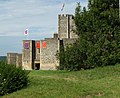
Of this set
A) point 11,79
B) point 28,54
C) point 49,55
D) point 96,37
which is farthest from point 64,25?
point 11,79

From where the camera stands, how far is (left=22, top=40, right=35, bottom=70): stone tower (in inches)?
2208

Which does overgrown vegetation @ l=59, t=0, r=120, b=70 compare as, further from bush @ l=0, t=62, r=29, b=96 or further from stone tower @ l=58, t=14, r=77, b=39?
stone tower @ l=58, t=14, r=77, b=39

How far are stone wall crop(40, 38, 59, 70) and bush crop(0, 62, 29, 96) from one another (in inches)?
1366

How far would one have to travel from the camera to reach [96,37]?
30.7 metres

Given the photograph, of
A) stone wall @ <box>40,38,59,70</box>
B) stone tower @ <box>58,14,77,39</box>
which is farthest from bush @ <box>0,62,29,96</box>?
stone tower @ <box>58,14,77,39</box>

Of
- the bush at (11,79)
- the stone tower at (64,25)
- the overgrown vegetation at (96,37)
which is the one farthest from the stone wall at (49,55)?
the bush at (11,79)

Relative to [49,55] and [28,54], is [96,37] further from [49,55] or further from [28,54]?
[28,54]

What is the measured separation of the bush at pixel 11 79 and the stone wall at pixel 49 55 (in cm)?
3471

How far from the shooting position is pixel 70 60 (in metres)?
30.8

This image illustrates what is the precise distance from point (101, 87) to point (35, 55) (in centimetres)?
4229

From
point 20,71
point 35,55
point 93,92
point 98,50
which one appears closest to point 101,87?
point 93,92

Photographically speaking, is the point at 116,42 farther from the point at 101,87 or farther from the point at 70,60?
the point at 101,87

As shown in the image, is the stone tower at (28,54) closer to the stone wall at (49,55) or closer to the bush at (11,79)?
the stone wall at (49,55)

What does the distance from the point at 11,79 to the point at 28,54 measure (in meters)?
42.1
